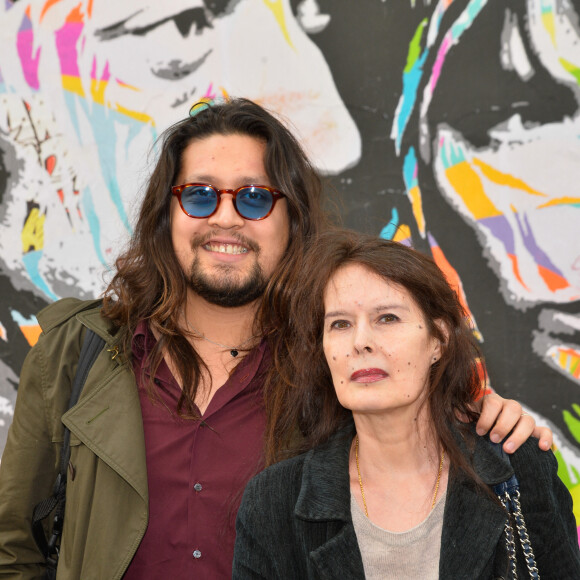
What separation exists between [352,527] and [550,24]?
2199 mm

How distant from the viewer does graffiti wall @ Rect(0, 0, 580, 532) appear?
2840 millimetres

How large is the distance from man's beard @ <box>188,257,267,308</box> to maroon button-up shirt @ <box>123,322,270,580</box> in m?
0.25

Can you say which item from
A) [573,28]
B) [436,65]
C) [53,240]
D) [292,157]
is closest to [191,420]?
[292,157]

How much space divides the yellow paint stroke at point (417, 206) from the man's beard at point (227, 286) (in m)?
0.93

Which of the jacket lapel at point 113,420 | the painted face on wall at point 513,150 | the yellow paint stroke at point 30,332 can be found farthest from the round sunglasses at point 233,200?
the yellow paint stroke at point 30,332

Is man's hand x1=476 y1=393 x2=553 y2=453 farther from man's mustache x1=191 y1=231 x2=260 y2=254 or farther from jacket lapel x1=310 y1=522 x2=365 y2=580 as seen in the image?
man's mustache x1=191 y1=231 x2=260 y2=254

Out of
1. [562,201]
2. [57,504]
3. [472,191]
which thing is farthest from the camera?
[472,191]

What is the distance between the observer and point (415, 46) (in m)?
2.96

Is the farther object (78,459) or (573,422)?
A: (573,422)

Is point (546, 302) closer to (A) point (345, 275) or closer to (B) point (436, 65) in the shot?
(B) point (436, 65)

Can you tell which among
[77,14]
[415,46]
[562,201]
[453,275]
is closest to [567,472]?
[453,275]

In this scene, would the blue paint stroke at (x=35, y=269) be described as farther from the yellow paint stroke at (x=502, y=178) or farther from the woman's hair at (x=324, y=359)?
the yellow paint stroke at (x=502, y=178)

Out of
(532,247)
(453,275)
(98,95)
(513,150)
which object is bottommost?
(453,275)

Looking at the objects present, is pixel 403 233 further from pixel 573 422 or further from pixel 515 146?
pixel 573 422
